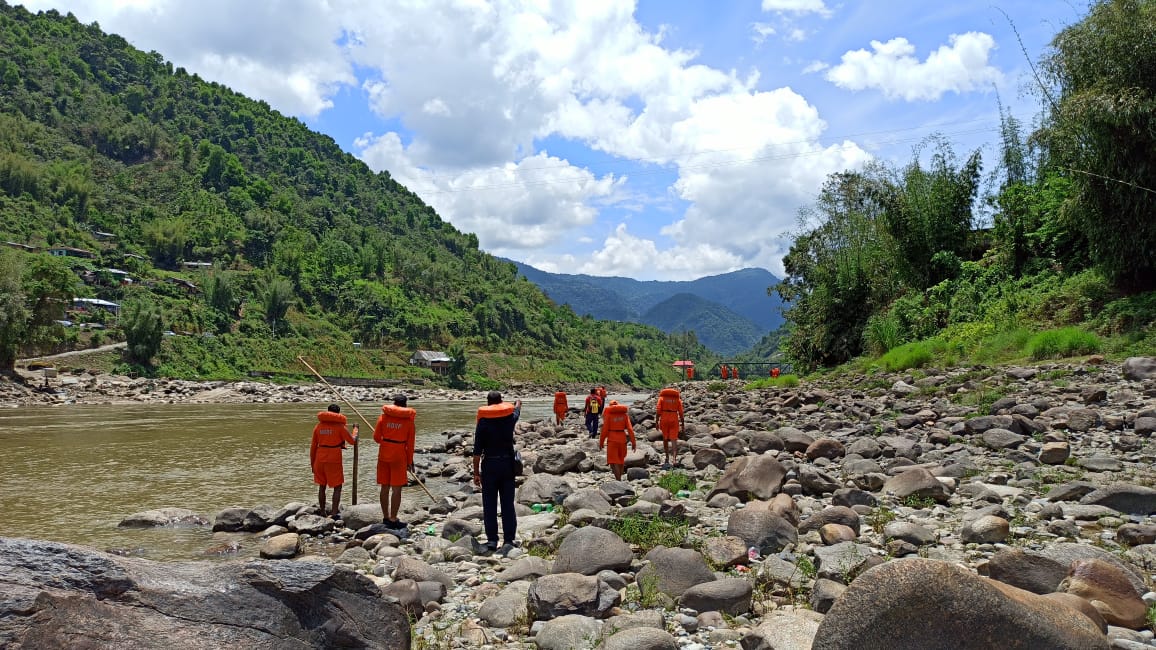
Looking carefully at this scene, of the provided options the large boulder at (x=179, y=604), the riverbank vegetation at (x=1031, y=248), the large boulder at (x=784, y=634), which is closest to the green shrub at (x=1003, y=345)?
the riverbank vegetation at (x=1031, y=248)

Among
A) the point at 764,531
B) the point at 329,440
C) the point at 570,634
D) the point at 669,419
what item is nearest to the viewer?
the point at 570,634

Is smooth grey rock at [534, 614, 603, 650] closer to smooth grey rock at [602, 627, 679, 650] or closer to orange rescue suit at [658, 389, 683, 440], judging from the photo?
smooth grey rock at [602, 627, 679, 650]

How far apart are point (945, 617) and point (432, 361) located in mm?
89782

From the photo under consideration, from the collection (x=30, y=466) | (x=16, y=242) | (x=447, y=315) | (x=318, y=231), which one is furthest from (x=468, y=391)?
(x=318, y=231)

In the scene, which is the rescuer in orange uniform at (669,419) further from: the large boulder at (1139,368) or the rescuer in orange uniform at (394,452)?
the large boulder at (1139,368)

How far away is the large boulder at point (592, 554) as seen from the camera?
6.11 meters

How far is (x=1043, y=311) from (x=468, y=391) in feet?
226

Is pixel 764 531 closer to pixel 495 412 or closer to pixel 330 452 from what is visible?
pixel 495 412

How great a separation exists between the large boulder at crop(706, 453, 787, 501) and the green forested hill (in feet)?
174

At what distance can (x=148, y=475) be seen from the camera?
15828 mm

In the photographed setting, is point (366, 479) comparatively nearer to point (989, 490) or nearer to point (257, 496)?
point (257, 496)

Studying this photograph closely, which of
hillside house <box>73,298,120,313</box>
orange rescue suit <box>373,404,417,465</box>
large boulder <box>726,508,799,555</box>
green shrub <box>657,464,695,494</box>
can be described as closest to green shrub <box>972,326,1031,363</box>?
green shrub <box>657,464,695,494</box>

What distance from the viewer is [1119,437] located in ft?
33.2

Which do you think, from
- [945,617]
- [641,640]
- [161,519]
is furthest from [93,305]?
[945,617]
